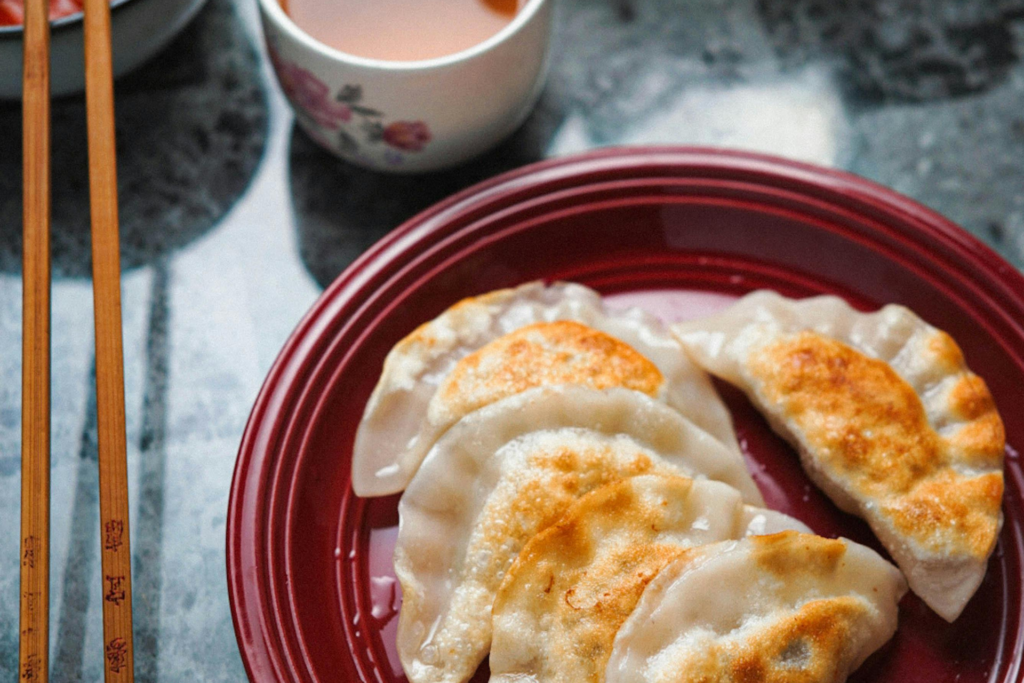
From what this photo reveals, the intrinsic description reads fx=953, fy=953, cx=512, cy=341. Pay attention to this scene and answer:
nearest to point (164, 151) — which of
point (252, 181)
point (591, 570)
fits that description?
point (252, 181)

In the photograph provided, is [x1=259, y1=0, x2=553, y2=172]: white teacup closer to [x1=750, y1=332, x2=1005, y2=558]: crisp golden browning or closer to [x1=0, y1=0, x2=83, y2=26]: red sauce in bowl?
[x1=0, y1=0, x2=83, y2=26]: red sauce in bowl

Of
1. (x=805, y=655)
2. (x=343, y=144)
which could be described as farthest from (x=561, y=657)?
(x=343, y=144)

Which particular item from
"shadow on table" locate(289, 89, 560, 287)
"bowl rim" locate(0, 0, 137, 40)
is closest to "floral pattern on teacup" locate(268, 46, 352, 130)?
"shadow on table" locate(289, 89, 560, 287)

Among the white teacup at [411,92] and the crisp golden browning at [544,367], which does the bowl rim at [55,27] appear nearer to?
the white teacup at [411,92]

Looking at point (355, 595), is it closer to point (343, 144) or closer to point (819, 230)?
point (343, 144)

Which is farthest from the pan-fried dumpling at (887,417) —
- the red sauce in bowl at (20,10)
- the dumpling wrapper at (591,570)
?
the red sauce in bowl at (20,10)
